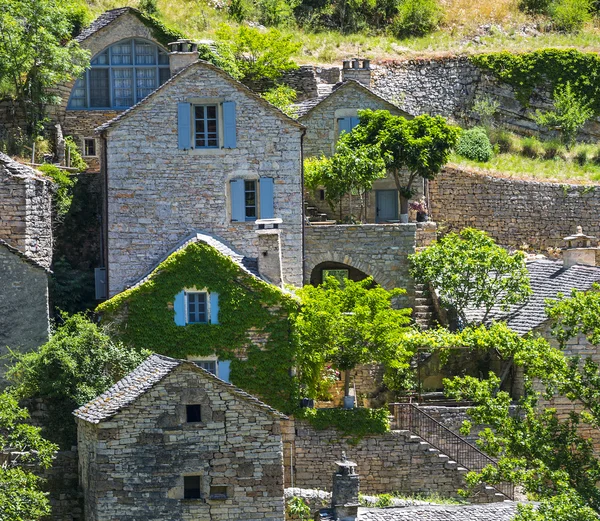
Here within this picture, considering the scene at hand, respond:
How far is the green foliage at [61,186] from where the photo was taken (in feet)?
176

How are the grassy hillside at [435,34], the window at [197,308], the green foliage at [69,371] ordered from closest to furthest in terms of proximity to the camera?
the green foliage at [69,371] < the window at [197,308] < the grassy hillside at [435,34]

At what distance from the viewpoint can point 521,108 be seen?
68.2 m

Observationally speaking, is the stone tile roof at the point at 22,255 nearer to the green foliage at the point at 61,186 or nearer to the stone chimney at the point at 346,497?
the green foliage at the point at 61,186

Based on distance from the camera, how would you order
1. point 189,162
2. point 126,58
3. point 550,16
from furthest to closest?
1. point 550,16
2. point 126,58
3. point 189,162

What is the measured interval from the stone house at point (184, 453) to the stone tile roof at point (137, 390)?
33 mm

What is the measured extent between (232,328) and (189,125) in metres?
6.48

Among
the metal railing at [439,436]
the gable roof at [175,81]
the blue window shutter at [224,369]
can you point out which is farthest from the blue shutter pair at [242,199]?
the metal railing at [439,436]

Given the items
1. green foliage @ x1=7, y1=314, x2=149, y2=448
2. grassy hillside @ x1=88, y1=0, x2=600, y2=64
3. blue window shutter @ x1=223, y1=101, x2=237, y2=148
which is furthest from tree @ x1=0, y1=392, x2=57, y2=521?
grassy hillside @ x1=88, y1=0, x2=600, y2=64

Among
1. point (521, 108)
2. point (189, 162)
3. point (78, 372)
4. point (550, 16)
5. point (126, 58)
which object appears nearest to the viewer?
point (78, 372)

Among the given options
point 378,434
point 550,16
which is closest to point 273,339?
point 378,434

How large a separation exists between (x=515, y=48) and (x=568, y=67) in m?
2.60

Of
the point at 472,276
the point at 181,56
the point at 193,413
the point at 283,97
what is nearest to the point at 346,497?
the point at 193,413

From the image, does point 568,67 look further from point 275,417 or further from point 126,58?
point 275,417

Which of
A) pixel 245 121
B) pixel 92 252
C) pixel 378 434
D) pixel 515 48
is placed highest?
pixel 515 48
